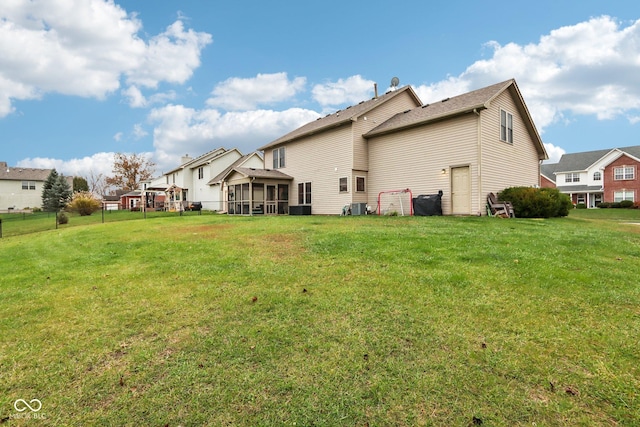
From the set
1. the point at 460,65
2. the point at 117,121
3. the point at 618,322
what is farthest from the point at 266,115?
the point at 618,322

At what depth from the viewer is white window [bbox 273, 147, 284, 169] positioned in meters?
22.8

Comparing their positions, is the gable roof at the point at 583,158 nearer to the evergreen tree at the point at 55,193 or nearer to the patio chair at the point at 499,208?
the patio chair at the point at 499,208

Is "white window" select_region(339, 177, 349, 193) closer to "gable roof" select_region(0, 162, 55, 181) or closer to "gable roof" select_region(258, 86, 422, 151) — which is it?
"gable roof" select_region(258, 86, 422, 151)

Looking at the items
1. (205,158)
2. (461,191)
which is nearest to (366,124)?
(461,191)

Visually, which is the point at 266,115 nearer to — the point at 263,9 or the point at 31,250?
the point at 263,9

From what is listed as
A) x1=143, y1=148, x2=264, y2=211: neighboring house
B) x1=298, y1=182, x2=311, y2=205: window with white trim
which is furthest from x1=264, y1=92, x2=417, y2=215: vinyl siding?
x1=143, y1=148, x2=264, y2=211: neighboring house

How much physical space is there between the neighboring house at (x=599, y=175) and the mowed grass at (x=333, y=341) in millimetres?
42354

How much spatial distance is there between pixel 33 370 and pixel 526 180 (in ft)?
65.2

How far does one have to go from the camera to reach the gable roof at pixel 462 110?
1360 centimetres

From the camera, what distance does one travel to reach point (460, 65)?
53.7ft

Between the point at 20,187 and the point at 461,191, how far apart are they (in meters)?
58.6

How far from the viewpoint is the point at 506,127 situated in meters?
15.2

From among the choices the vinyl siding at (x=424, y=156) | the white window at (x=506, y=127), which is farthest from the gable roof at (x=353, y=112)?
the white window at (x=506, y=127)

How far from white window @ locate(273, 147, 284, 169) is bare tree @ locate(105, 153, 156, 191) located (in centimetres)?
3754
